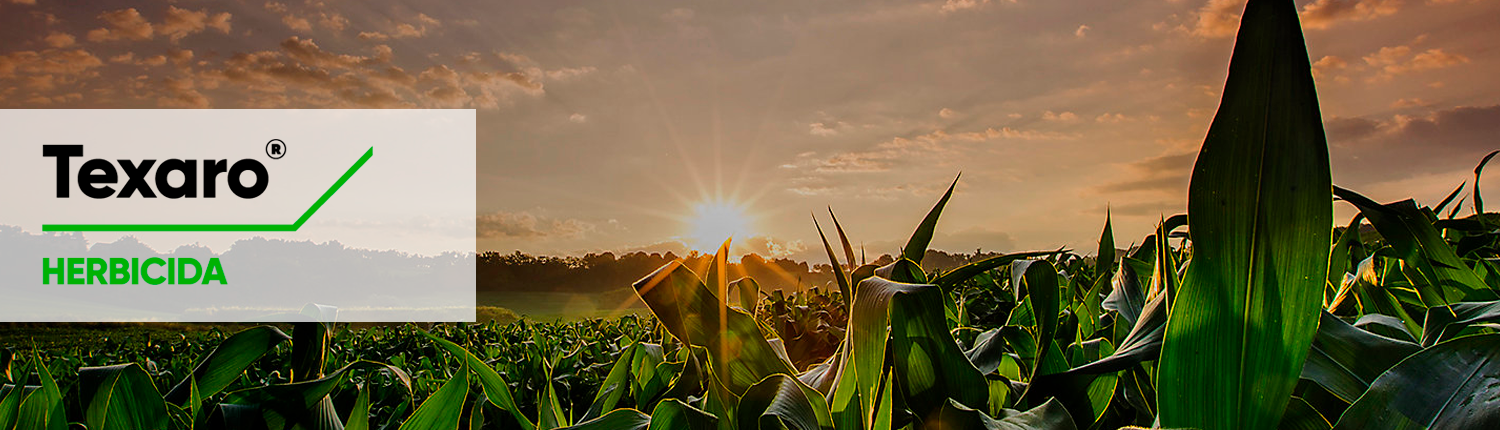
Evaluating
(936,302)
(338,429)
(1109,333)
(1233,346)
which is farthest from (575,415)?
(1233,346)

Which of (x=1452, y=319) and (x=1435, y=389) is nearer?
(x=1435, y=389)

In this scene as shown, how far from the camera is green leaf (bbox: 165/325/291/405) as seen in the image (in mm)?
882

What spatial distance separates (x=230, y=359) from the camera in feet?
2.94

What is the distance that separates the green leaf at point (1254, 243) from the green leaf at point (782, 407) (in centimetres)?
22

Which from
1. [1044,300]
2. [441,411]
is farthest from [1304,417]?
[441,411]

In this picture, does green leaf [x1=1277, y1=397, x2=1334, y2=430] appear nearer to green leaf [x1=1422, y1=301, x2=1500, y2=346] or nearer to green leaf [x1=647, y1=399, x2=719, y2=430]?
green leaf [x1=1422, y1=301, x2=1500, y2=346]

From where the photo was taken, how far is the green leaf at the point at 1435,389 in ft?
1.30

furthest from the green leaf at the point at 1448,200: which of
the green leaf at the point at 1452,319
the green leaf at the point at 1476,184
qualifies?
the green leaf at the point at 1452,319

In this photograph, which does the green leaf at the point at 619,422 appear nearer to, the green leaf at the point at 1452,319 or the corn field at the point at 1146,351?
the corn field at the point at 1146,351

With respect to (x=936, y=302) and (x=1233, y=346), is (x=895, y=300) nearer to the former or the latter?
(x=936, y=302)

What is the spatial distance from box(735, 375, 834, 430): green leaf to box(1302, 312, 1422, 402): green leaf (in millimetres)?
341

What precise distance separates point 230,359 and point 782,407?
2.42 feet

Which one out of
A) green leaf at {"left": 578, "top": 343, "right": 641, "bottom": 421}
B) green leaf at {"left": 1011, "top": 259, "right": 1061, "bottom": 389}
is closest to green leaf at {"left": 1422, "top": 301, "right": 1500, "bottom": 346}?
green leaf at {"left": 1011, "top": 259, "right": 1061, "bottom": 389}

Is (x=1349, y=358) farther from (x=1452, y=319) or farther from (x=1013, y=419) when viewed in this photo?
(x=1013, y=419)
